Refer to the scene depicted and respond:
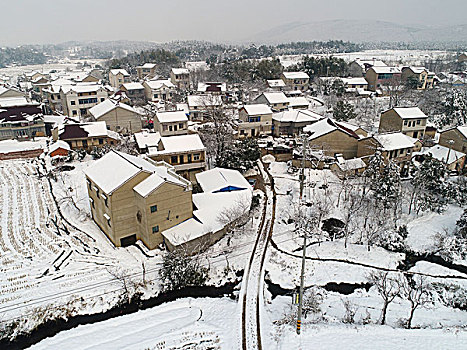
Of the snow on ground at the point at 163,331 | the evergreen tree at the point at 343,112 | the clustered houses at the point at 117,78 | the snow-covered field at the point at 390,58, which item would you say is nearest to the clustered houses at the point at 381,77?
the evergreen tree at the point at 343,112

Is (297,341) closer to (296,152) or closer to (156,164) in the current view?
(156,164)

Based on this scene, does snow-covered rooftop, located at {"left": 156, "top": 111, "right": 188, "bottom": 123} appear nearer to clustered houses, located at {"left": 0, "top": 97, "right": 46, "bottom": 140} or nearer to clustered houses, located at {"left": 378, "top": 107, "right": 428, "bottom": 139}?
clustered houses, located at {"left": 0, "top": 97, "right": 46, "bottom": 140}

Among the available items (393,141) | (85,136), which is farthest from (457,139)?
(85,136)

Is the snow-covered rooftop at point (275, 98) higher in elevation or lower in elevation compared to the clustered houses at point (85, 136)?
higher

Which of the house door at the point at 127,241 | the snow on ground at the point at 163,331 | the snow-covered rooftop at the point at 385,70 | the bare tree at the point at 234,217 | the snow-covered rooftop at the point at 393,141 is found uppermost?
the snow-covered rooftop at the point at 385,70

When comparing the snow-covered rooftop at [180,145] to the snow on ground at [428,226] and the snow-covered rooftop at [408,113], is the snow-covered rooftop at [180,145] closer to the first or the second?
the snow on ground at [428,226]

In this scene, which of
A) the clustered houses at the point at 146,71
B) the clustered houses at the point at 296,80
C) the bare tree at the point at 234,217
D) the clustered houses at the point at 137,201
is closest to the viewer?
the clustered houses at the point at 137,201
